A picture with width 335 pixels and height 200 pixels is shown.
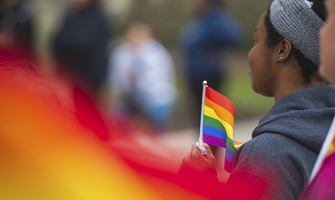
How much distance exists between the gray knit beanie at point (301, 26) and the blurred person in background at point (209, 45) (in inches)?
140

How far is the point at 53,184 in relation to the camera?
1.35 meters

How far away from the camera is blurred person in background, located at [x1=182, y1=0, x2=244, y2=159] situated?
5.34 metres

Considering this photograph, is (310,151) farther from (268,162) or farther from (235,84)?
(235,84)

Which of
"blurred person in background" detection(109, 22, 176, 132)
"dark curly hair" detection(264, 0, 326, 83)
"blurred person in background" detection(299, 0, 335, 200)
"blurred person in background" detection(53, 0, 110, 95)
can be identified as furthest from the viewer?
"blurred person in background" detection(109, 22, 176, 132)

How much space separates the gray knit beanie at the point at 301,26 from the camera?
1666 millimetres

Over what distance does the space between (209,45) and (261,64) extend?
359 cm

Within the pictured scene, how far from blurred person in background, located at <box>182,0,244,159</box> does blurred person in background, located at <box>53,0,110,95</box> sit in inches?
48.5

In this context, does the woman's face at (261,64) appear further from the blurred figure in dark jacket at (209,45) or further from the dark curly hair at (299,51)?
the blurred figure in dark jacket at (209,45)

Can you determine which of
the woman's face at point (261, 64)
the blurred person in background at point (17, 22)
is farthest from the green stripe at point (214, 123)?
the blurred person in background at point (17, 22)

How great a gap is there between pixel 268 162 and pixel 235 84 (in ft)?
29.7

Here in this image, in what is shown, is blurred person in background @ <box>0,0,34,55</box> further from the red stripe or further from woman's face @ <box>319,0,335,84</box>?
woman's face @ <box>319,0,335,84</box>

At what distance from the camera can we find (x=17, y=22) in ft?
18.1

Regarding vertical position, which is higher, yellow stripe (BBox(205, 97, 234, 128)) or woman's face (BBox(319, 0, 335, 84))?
yellow stripe (BBox(205, 97, 234, 128))

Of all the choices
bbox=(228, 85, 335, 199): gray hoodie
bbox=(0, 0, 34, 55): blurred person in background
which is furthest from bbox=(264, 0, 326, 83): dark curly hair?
bbox=(0, 0, 34, 55): blurred person in background
